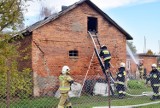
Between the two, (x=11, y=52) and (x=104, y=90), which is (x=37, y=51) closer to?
(x=104, y=90)

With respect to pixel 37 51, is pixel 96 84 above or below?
below

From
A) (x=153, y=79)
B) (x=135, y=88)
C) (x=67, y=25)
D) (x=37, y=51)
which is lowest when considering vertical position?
(x=135, y=88)

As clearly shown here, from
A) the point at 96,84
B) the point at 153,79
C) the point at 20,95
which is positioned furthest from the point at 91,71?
the point at 20,95

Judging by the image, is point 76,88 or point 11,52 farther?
point 76,88

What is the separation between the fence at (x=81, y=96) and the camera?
1268cm

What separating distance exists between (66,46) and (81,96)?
133 inches

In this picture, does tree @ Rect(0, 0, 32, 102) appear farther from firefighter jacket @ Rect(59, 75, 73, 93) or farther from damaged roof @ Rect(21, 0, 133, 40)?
damaged roof @ Rect(21, 0, 133, 40)

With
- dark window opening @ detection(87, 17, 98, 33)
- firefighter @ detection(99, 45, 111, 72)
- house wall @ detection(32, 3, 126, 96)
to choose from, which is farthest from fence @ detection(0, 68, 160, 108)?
dark window opening @ detection(87, 17, 98, 33)

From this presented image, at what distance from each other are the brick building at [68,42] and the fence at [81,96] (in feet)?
2.61

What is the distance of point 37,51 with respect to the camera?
17.6 m

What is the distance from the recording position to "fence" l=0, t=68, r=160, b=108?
41.6 ft

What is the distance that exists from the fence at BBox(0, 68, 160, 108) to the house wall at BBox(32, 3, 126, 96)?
2.24 ft

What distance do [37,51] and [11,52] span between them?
274 inches

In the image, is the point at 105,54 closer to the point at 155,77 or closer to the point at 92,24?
the point at 155,77
